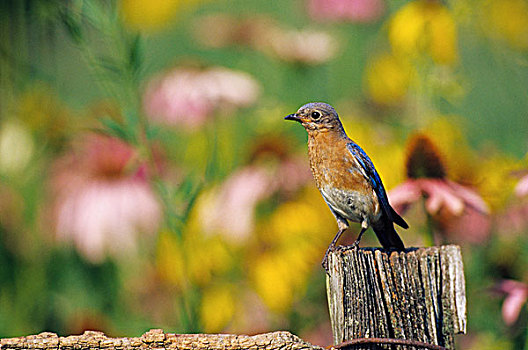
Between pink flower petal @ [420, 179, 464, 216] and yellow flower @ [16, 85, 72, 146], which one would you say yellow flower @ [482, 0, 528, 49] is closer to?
Answer: yellow flower @ [16, 85, 72, 146]

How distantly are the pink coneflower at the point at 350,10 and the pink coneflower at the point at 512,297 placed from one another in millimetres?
2424

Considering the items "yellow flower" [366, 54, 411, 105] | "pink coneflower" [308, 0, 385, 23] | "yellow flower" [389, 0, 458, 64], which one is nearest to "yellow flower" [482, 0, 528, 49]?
"pink coneflower" [308, 0, 385, 23]

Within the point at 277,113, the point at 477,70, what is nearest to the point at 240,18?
the point at 277,113

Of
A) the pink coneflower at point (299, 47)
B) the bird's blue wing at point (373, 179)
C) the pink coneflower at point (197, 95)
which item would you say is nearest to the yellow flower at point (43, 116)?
the pink coneflower at point (197, 95)

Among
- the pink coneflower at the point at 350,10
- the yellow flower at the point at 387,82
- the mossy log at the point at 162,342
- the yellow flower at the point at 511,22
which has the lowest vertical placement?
the mossy log at the point at 162,342

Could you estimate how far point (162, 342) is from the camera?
3.77 feet

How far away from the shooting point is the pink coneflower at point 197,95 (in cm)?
313

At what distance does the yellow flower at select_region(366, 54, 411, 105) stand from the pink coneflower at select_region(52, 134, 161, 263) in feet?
4.29

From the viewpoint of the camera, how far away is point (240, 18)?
12.5 ft

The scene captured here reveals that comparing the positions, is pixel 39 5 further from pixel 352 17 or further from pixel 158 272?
pixel 352 17

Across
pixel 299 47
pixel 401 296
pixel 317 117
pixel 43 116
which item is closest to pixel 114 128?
pixel 317 117

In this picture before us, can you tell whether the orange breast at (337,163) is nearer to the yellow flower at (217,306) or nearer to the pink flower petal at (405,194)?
the pink flower petal at (405,194)

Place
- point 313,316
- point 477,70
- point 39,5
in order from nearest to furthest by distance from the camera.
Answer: point 39,5 → point 313,316 → point 477,70

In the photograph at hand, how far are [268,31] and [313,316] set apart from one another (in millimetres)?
1531
